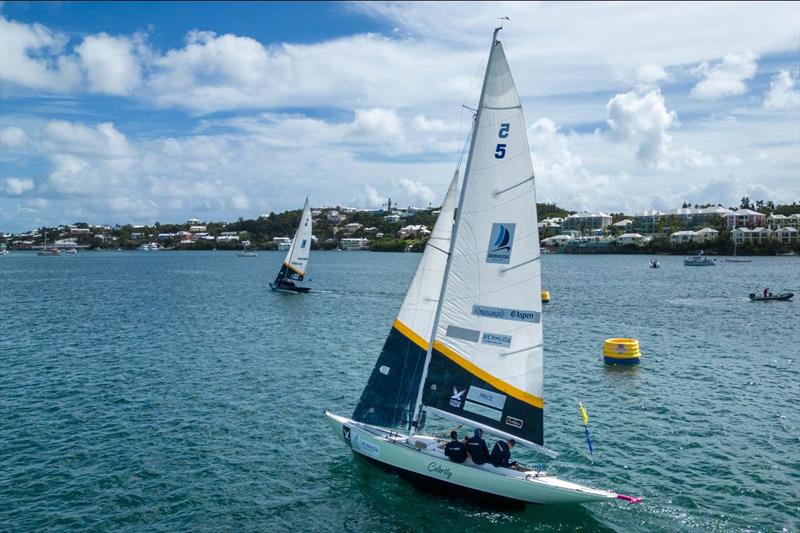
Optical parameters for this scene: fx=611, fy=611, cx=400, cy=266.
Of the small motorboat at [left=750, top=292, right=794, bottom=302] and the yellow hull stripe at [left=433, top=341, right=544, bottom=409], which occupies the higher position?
the yellow hull stripe at [left=433, top=341, right=544, bottom=409]

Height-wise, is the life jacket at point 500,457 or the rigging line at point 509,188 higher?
the rigging line at point 509,188

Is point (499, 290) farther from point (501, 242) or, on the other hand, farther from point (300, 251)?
point (300, 251)

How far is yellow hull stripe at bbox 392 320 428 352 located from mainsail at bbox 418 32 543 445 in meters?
1.60

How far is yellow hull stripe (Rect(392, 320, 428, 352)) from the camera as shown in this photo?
24.1m

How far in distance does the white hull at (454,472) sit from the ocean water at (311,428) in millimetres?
872

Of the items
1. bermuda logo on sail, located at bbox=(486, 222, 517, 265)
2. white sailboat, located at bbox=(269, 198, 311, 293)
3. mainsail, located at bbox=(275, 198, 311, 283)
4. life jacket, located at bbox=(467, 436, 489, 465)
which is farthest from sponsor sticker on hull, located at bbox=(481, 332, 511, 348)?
white sailboat, located at bbox=(269, 198, 311, 293)

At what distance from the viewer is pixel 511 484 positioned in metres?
20.8

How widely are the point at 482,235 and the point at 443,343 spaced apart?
4.23 meters

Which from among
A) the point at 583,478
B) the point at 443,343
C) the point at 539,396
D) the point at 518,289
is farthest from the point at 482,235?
the point at 583,478

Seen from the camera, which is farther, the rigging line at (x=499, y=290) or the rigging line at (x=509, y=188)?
the rigging line at (x=499, y=290)

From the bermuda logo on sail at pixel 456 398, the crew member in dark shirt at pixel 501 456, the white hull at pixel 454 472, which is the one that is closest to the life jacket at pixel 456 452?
the white hull at pixel 454 472

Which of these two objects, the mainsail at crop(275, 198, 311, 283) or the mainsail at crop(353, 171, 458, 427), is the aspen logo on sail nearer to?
the mainsail at crop(353, 171, 458, 427)

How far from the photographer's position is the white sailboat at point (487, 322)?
66.5 ft

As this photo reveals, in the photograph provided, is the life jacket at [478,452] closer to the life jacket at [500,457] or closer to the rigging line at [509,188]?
the life jacket at [500,457]
